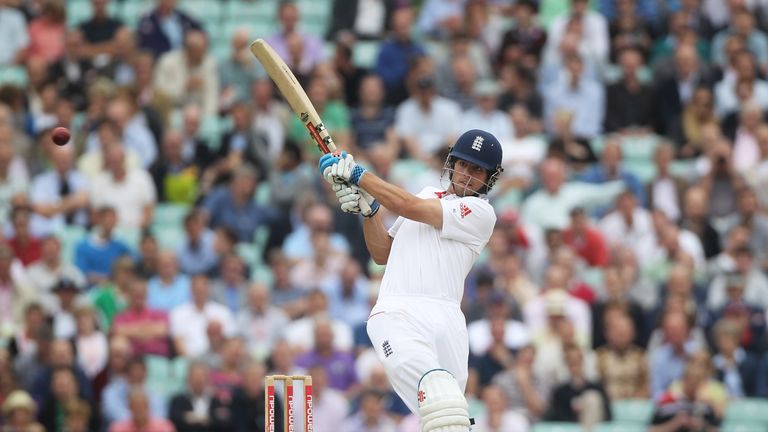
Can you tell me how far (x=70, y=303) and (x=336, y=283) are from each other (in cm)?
283

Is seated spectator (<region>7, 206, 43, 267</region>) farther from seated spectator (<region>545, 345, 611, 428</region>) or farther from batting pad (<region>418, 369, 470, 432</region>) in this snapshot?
batting pad (<region>418, 369, 470, 432</region>)

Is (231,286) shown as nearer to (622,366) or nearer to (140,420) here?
(140,420)

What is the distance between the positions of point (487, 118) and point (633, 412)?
4.65 metres

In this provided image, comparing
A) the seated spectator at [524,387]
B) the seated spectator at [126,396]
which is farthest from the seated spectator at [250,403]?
the seated spectator at [524,387]

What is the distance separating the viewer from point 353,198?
11289 mm

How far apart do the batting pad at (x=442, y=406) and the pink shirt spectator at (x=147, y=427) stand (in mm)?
6526

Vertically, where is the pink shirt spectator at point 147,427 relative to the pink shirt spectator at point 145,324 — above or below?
below

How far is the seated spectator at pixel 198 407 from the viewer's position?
1686cm

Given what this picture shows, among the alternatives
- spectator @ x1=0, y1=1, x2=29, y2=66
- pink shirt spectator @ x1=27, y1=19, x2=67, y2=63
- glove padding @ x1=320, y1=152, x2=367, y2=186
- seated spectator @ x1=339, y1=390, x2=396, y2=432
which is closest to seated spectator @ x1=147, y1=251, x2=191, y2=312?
seated spectator @ x1=339, y1=390, x2=396, y2=432

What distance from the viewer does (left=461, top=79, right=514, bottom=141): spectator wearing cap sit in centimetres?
2038

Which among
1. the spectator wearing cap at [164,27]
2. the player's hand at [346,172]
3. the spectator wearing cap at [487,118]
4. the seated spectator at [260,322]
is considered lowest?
the player's hand at [346,172]

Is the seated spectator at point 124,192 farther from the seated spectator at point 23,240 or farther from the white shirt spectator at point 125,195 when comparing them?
the seated spectator at point 23,240

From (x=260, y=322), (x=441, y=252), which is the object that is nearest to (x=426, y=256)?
(x=441, y=252)

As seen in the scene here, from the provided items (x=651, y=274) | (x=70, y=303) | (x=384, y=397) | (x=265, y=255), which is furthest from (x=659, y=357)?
(x=70, y=303)
